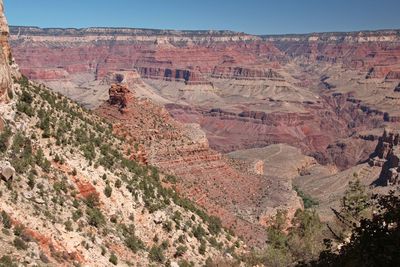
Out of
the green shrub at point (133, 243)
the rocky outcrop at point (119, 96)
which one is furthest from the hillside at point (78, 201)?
the rocky outcrop at point (119, 96)

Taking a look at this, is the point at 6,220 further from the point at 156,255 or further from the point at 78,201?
the point at 156,255

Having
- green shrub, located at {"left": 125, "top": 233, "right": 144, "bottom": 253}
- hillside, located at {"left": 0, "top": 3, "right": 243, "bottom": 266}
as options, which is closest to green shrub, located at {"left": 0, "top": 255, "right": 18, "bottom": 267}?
hillside, located at {"left": 0, "top": 3, "right": 243, "bottom": 266}

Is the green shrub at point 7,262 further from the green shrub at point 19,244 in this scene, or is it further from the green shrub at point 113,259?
the green shrub at point 113,259

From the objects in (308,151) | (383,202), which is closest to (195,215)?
(383,202)

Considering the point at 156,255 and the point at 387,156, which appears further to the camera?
the point at 387,156

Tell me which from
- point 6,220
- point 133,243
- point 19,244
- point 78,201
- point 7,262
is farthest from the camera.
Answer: point 133,243

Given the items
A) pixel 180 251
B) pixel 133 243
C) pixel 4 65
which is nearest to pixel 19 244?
pixel 133 243

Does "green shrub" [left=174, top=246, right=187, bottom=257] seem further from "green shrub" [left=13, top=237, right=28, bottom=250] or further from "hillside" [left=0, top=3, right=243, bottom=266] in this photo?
"green shrub" [left=13, top=237, right=28, bottom=250]

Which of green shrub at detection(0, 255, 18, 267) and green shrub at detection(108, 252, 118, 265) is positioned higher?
green shrub at detection(0, 255, 18, 267)
